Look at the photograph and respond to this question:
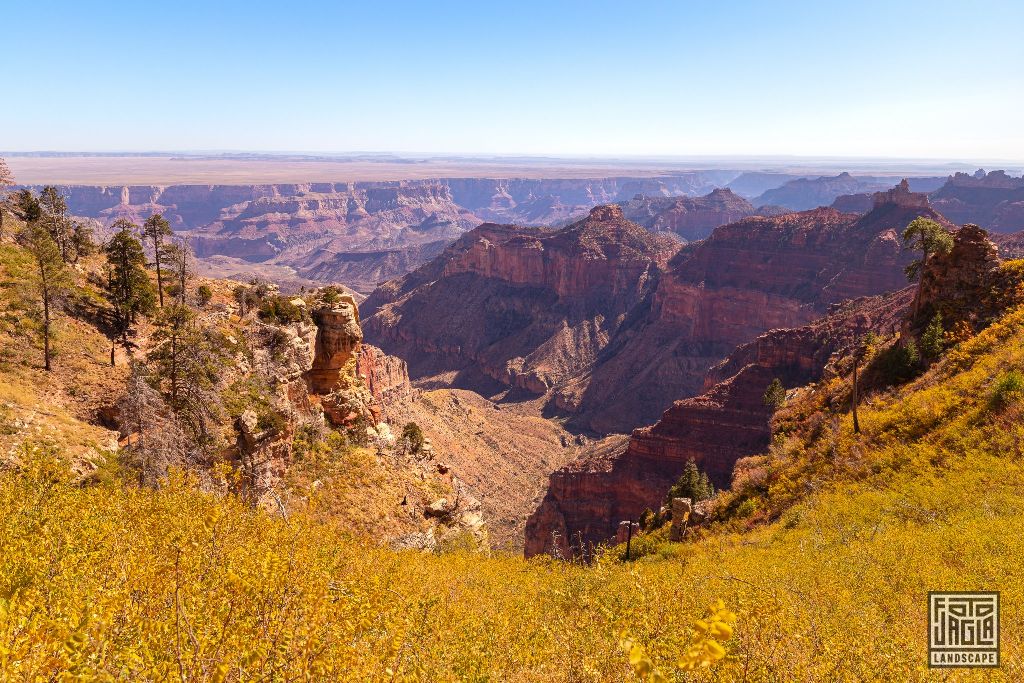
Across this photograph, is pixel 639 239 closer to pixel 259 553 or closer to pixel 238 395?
pixel 238 395

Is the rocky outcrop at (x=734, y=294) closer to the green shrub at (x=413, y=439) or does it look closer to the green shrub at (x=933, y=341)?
the green shrub at (x=413, y=439)

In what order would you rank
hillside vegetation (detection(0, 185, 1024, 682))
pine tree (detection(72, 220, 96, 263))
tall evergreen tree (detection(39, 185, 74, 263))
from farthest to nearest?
pine tree (detection(72, 220, 96, 263)) → tall evergreen tree (detection(39, 185, 74, 263)) → hillside vegetation (detection(0, 185, 1024, 682))

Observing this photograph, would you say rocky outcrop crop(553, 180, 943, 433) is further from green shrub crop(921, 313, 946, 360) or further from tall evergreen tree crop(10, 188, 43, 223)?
tall evergreen tree crop(10, 188, 43, 223)

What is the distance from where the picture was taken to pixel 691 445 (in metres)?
61.2

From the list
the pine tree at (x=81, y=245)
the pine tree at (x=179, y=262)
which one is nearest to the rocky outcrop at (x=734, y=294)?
the pine tree at (x=179, y=262)

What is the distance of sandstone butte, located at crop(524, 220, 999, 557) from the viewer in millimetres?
58469

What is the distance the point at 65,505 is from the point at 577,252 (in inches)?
5815

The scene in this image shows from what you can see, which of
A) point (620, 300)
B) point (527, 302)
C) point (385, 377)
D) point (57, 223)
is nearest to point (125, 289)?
point (57, 223)

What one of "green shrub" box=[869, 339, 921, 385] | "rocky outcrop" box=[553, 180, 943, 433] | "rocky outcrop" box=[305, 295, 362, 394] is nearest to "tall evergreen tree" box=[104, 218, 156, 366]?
"rocky outcrop" box=[305, 295, 362, 394]

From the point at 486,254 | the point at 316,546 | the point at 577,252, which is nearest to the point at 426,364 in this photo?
the point at 486,254

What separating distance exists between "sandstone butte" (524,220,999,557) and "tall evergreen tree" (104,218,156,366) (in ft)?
128

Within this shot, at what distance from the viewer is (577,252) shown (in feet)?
507

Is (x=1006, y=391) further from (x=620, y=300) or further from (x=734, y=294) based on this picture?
(x=620, y=300)

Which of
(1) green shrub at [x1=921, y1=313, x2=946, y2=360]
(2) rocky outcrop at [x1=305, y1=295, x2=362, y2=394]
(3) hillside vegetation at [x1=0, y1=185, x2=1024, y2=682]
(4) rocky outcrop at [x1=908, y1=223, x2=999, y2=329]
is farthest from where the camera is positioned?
(2) rocky outcrop at [x1=305, y1=295, x2=362, y2=394]
